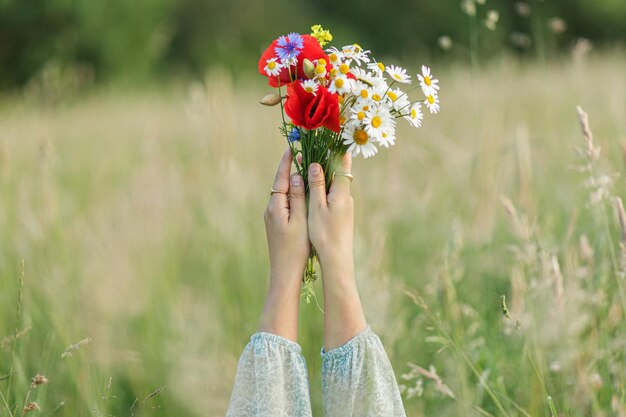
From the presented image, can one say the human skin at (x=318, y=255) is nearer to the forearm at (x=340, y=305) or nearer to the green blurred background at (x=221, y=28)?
the forearm at (x=340, y=305)

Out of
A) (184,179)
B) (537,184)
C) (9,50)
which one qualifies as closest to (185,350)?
(537,184)

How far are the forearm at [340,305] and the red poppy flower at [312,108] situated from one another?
24 centimetres

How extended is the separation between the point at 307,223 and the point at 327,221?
43mm

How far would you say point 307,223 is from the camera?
1343mm

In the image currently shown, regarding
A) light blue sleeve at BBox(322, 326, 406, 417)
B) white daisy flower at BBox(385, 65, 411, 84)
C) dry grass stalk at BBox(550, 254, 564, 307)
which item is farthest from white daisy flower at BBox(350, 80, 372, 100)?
dry grass stalk at BBox(550, 254, 564, 307)

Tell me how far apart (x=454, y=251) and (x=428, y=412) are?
0.44 meters

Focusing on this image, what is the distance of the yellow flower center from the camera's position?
4.25ft

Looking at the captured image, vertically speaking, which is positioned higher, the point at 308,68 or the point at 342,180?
the point at 308,68

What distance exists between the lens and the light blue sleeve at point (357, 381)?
1.30m

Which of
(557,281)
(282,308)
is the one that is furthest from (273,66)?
(557,281)

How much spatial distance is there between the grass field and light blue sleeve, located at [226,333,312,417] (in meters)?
0.28

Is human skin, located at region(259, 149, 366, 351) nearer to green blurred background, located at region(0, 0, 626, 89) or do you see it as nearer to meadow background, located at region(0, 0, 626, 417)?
meadow background, located at region(0, 0, 626, 417)

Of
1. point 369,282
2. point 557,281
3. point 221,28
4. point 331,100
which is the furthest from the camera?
point 221,28

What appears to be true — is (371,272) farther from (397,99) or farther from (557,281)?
(397,99)
